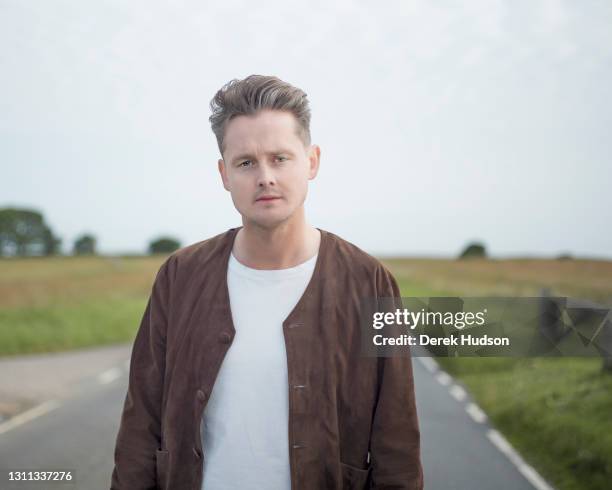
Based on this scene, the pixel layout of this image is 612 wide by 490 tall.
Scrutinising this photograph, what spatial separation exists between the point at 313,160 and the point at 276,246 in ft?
1.20

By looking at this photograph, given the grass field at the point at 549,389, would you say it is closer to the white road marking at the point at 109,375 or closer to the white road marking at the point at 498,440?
the white road marking at the point at 498,440

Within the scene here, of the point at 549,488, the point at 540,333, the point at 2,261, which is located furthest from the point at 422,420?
the point at 2,261

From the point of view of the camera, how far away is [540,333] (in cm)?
505

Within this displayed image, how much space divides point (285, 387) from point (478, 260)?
8830 mm

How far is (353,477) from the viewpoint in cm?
245

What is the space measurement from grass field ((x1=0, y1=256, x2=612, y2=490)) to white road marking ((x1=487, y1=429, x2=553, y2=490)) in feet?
0.33

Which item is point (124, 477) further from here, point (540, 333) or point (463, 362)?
point (463, 362)

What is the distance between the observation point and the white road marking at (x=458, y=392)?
28.5 feet

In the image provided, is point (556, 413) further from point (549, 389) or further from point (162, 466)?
point (162, 466)

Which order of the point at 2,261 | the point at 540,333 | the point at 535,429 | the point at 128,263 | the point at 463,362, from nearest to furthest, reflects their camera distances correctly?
the point at 540,333 → the point at 535,429 → the point at 463,362 → the point at 2,261 → the point at 128,263

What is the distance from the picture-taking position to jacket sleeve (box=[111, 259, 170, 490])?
8.25 ft

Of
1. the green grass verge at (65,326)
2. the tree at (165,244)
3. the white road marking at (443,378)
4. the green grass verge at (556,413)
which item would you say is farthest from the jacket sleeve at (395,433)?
the tree at (165,244)

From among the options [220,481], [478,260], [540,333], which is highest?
[478,260]

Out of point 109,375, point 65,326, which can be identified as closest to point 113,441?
point 109,375
